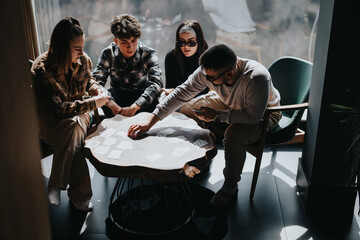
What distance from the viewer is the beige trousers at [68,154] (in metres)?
2.49

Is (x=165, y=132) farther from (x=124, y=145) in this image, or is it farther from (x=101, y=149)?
(x=101, y=149)

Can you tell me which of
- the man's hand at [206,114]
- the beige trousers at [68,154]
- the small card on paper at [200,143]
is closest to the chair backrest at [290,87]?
the man's hand at [206,114]

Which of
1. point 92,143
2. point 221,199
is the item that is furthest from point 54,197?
point 221,199

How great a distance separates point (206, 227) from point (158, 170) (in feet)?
2.35

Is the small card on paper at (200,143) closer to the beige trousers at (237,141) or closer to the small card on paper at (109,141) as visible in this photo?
the beige trousers at (237,141)

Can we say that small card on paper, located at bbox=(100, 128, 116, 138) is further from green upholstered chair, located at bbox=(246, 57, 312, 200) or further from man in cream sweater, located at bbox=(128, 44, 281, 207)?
green upholstered chair, located at bbox=(246, 57, 312, 200)

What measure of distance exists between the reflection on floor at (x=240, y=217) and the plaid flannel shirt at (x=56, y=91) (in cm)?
76

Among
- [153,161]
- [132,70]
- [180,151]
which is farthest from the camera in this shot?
[132,70]

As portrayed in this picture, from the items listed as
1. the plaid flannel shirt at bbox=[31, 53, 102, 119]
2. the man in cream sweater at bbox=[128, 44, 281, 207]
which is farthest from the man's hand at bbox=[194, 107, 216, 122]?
the plaid flannel shirt at bbox=[31, 53, 102, 119]

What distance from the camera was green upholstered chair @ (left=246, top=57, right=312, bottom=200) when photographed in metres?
2.65

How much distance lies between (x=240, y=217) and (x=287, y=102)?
1.09 meters

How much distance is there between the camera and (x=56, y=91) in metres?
2.58

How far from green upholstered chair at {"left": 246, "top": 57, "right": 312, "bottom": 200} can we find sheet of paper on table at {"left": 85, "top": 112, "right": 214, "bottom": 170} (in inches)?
19.6

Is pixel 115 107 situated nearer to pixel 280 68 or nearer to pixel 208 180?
pixel 208 180
